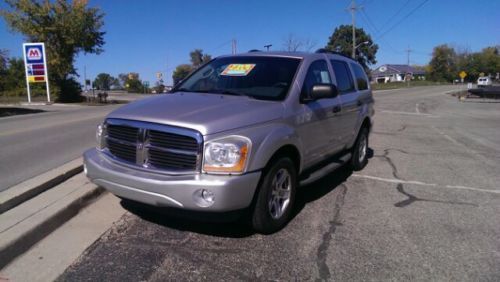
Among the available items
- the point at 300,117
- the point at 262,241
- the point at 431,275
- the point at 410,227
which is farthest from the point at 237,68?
the point at 431,275

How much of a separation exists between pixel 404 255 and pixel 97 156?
3.24 m

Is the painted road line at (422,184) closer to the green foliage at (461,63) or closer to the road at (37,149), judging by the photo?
the road at (37,149)

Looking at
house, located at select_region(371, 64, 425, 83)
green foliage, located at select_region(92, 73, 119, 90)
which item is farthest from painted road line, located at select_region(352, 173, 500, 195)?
house, located at select_region(371, 64, 425, 83)

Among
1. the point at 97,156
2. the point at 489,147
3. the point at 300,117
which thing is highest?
the point at 300,117

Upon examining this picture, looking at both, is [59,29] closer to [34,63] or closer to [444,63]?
[34,63]

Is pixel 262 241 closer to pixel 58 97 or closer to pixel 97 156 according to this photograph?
pixel 97 156

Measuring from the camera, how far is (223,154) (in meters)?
3.75

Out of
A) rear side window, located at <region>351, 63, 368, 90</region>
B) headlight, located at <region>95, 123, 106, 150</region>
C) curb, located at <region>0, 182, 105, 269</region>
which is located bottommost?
curb, located at <region>0, 182, 105, 269</region>

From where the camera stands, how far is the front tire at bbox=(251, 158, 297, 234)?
4.15 metres

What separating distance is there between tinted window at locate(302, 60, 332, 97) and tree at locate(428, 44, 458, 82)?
432ft

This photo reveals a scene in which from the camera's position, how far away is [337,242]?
426cm

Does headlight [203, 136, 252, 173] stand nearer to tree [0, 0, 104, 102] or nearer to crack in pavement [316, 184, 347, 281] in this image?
crack in pavement [316, 184, 347, 281]

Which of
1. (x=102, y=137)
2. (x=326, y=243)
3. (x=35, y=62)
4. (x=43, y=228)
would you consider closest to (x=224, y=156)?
(x=326, y=243)

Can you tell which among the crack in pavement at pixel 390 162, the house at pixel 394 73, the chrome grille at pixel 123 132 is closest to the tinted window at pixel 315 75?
the chrome grille at pixel 123 132
